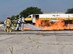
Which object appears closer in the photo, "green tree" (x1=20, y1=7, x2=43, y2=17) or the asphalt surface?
the asphalt surface

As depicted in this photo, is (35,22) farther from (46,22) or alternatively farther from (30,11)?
(30,11)

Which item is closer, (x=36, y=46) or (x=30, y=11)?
(x=36, y=46)

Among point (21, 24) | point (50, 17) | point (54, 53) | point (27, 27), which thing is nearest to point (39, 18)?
point (50, 17)

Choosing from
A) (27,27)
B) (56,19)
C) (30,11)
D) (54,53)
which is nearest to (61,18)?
(56,19)

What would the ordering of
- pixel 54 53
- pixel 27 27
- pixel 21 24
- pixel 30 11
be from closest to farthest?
pixel 54 53 → pixel 21 24 → pixel 27 27 → pixel 30 11

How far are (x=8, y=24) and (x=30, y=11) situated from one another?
289 feet

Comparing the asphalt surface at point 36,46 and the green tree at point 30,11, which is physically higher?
the asphalt surface at point 36,46

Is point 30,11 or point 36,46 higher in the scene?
point 36,46

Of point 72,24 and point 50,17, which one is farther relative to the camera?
point 50,17

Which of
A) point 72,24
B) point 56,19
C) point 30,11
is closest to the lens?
point 72,24

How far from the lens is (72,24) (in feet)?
140

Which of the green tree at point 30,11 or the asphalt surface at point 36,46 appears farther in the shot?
the green tree at point 30,11

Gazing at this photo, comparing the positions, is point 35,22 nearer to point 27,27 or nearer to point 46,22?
point 46,22

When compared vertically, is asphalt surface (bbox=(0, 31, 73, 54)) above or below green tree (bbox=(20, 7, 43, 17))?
above
